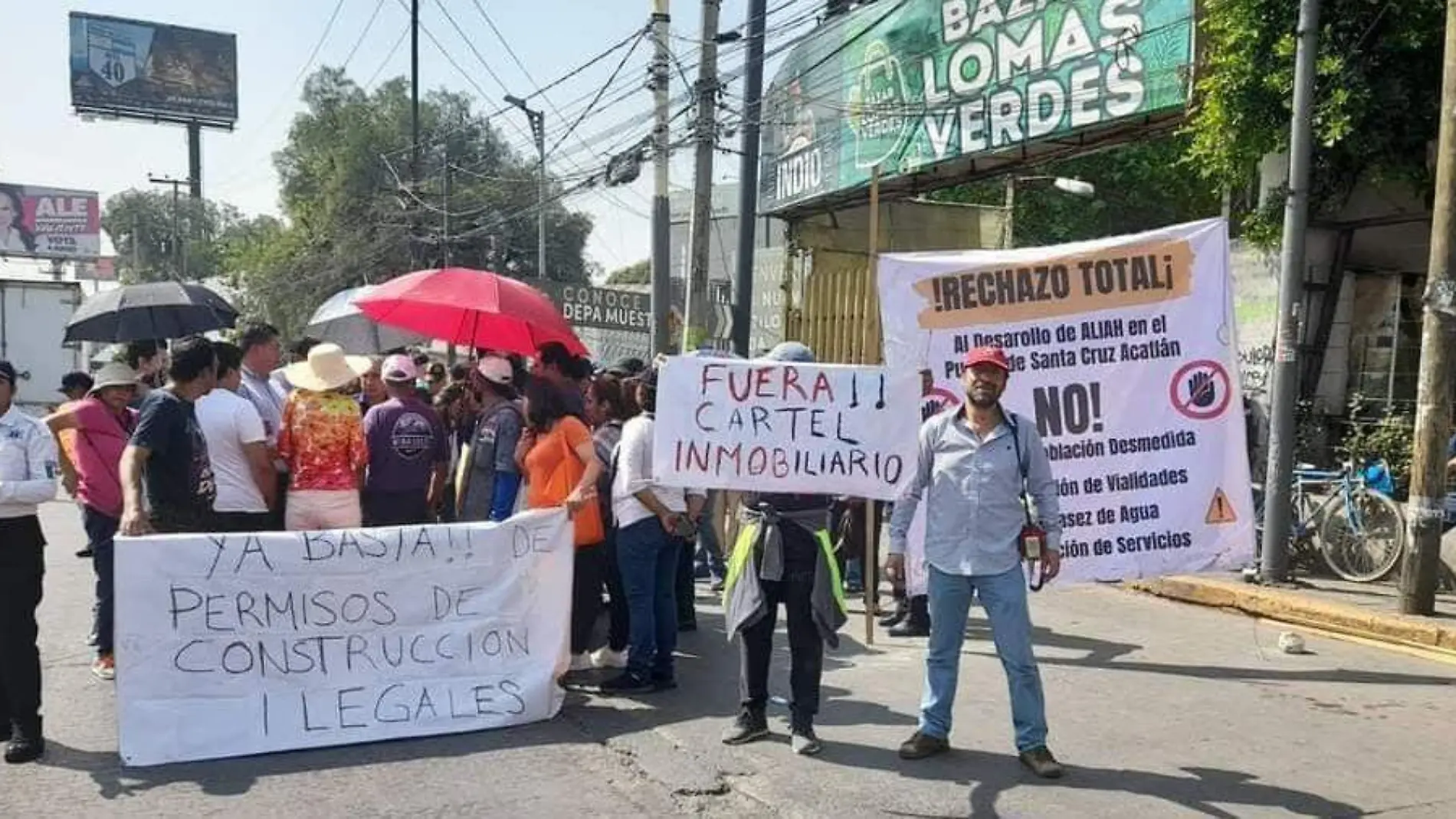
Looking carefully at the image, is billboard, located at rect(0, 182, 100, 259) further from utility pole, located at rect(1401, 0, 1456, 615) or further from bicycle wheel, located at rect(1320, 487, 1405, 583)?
utility pole, located at rect(1401, 0, 1456, 615)

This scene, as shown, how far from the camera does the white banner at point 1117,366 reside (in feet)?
20.5

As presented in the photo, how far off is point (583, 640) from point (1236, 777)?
10.3 ft

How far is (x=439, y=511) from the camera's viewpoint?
741 cm

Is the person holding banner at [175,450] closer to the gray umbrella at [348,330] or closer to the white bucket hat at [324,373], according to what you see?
the white bucket hat at [324,373]

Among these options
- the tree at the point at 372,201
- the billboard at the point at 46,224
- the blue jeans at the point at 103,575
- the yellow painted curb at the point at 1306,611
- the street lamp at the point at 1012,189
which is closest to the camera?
the blue jeans at the point at 103,575

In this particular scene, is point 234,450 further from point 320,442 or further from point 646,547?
Result: point 646,547

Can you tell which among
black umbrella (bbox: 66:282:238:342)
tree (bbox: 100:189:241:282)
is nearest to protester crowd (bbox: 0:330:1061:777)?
black umbrella (bbox: 66:282:238:342)

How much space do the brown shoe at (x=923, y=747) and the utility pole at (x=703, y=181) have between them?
9.77 m

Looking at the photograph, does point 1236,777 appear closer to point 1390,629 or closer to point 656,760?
point 656,760

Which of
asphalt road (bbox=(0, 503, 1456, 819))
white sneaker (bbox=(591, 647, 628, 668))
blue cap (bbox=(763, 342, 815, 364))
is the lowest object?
asphalt road (bbox=(0, 503, 1456, 819))

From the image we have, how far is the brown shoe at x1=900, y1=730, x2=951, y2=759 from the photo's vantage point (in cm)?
496

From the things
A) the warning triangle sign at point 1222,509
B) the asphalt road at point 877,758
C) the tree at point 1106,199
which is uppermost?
the tree at point 1106,199

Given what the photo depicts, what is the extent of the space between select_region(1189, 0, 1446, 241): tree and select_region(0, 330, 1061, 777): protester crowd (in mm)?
5469

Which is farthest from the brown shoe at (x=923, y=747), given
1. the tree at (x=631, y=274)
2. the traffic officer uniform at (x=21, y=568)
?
the tree at (x=631, y=274)
